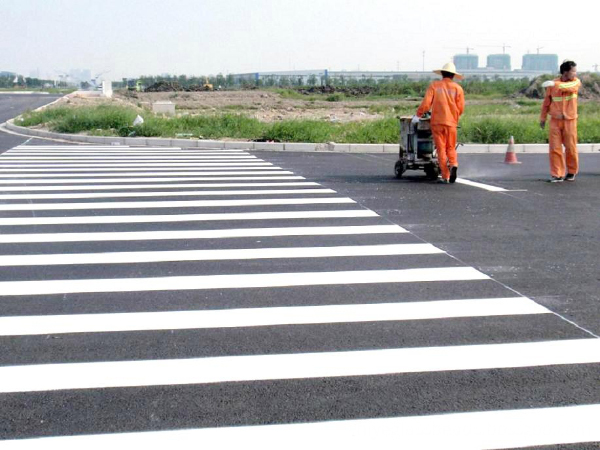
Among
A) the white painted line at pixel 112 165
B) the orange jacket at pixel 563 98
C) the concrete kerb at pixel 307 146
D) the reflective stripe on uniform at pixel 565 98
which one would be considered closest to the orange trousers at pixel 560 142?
the orange jacket at pixel 563 98

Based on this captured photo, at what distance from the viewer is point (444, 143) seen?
483 inches

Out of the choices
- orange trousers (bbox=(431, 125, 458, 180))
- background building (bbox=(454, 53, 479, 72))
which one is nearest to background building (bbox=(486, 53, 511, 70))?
background building (bbox=(454, 53, 479, 72))

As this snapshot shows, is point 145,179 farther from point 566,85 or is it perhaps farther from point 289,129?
point 289,129

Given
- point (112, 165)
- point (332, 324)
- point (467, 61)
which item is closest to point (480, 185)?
point (112, 165)

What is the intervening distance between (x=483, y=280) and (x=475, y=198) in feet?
15.0

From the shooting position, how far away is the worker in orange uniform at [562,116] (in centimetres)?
1272

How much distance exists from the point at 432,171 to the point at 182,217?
199 inches

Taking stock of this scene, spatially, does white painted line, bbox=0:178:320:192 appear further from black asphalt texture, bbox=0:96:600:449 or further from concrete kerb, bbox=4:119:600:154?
concrete kerb, bbox=4:119:600:154

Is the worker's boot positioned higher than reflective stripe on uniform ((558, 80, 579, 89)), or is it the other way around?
reflective stripe on uniform ((558, 80, 579, 89))

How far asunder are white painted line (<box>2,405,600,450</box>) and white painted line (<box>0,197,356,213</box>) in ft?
21.6

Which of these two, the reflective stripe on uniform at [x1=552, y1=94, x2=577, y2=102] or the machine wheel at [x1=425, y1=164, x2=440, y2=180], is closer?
the reflective stripe on uniform at [x1=552, y1=94, x2=577, y2=102]

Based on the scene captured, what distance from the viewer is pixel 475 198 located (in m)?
11.1

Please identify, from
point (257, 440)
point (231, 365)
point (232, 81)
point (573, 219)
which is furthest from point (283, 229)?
point (232, 81)

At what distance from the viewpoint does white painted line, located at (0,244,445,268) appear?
7.28m
